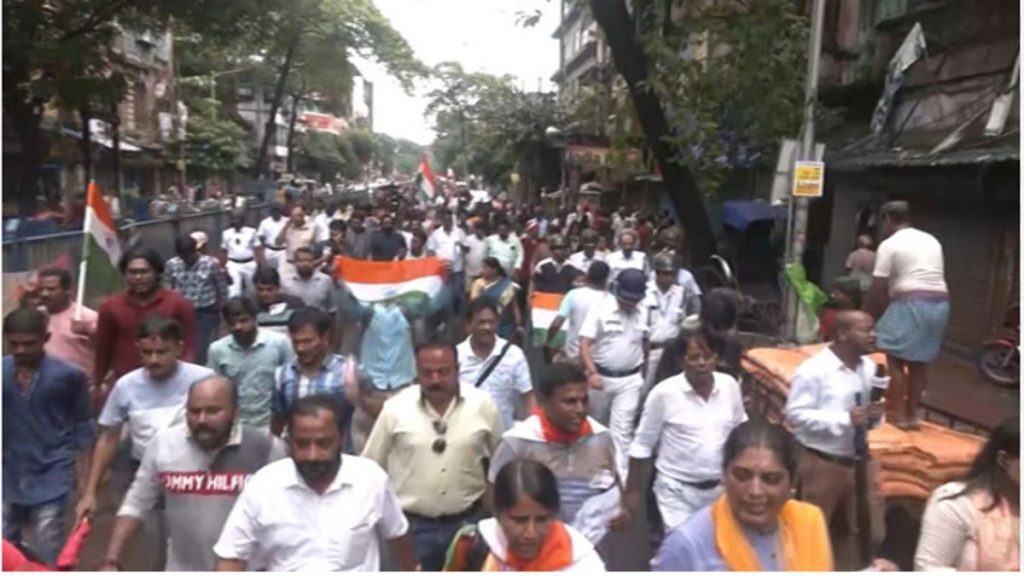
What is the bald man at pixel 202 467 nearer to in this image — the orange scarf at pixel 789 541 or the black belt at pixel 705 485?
the orange scarf at pixel 789 541

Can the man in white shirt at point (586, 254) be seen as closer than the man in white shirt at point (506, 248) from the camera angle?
Yes

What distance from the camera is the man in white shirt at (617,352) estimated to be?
19.9 feet

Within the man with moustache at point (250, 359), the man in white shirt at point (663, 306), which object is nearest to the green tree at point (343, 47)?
the man in white shirt at point (663, 306)

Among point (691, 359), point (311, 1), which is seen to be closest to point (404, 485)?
point (691, 359)

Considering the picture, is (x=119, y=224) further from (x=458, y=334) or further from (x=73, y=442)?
(x=73, y=442)

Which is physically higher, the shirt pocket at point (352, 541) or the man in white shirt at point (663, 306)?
the man in white shirt at point (663, 306)

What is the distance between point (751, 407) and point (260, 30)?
14.6 metres

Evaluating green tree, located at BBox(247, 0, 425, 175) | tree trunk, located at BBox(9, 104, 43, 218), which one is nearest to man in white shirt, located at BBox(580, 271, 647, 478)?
tree trunk, located at BBox(9, 104, 43, 218)

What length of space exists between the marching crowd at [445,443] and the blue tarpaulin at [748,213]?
8238 mm

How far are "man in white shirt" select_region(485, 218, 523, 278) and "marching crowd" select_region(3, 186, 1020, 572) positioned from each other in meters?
3.95

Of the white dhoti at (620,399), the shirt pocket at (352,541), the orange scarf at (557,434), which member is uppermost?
the orange scarf at (557,434)

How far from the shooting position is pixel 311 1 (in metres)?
21.3

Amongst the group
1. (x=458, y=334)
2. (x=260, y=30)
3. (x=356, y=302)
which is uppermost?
(x=260, y=30)

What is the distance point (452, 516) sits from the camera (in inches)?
155
